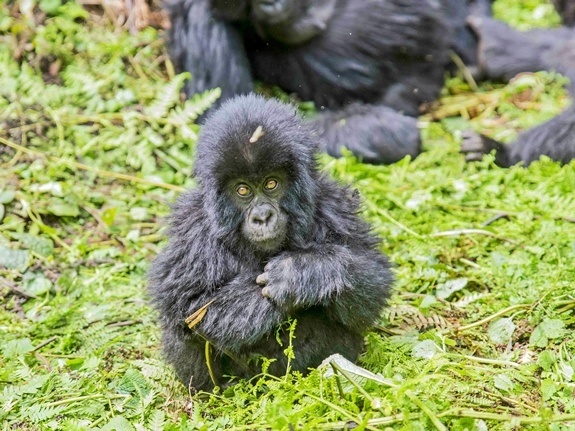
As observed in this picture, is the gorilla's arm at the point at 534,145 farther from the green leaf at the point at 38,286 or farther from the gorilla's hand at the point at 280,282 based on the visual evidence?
the green leaf at the point at 38,286

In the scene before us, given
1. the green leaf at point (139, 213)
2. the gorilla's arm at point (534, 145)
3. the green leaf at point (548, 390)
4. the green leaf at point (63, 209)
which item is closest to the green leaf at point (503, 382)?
the green leaf at point (548, 390)

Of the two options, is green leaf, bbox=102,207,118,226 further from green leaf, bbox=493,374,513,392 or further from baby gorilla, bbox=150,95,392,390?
green leaf, bbox=493,374,513,392

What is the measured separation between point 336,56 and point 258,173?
9.79ft

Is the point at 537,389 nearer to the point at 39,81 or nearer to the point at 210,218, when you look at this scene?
the point at 210,218

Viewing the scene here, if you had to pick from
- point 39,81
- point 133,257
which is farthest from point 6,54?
point 133,257

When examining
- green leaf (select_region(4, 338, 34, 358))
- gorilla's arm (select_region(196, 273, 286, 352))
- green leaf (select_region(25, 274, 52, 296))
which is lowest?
green leaf (select_region(25, 274, 52, 296))

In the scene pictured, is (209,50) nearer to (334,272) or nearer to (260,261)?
(260,261)

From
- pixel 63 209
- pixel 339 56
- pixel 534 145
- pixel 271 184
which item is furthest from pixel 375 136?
pixel 271 184

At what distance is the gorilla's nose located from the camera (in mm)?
3346

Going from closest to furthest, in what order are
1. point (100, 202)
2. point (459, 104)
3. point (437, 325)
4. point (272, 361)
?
point (272, 361)
point (437, 325)
point (100, 202)
point (459, 104)

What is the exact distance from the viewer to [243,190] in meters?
3.39

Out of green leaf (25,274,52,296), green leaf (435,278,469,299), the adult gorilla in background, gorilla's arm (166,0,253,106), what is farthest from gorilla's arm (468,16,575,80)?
green leaf (25,274,52,296)

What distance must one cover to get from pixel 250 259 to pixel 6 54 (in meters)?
3.37

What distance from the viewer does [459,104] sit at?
650cm
